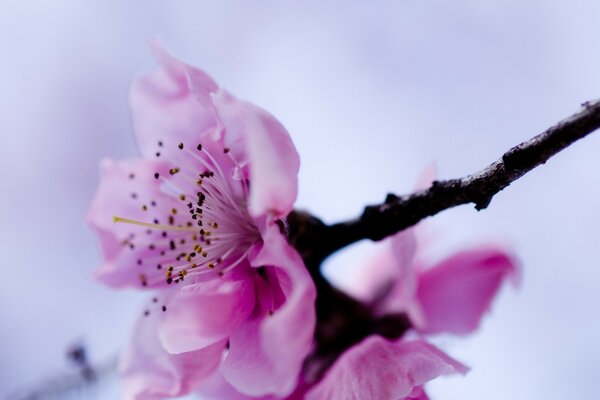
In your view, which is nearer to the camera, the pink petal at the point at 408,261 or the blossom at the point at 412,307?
the blossom at the point at 412,307

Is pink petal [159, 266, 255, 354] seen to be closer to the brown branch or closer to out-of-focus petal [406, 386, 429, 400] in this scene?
the brown branch

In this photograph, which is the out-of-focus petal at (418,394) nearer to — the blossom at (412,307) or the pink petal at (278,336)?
the blossom at (412,307)

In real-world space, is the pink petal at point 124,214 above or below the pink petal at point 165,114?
below

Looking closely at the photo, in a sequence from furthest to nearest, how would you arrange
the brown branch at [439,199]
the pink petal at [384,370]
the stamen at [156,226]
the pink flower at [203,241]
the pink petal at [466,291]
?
the pink petal at [466,291] → the stamen at [156,226] → the pink petal at [384,370] → the pink flower at [203,241] → the brown branch at [439,199]

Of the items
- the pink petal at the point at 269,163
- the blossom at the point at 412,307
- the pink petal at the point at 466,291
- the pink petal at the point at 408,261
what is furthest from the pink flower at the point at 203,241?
the pink petal at the point at 466,291

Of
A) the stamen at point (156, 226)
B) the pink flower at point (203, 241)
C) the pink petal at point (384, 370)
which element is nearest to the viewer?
the pink flower at point (203, 241)

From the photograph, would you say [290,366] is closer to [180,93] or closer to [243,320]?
[243,320]

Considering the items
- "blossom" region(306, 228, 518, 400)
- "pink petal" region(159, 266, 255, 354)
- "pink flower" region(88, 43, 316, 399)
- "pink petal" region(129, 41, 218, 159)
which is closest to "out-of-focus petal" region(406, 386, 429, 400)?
"blossom" region(306, 228, 518, 400)

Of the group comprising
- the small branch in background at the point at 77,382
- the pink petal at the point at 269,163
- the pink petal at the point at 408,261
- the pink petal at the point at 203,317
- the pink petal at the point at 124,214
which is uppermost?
the pink petal at the point at 269,163

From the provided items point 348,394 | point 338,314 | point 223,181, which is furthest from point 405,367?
point 223,181
